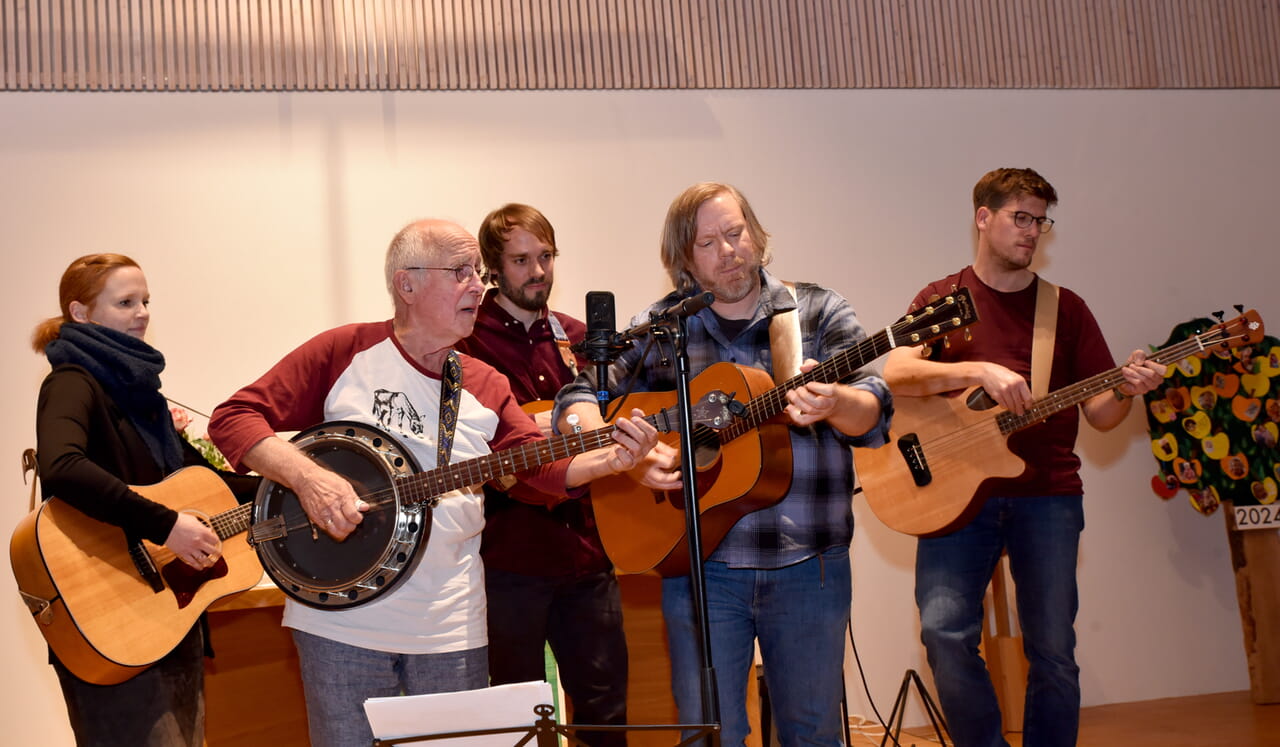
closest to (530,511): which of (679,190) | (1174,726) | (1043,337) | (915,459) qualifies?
(915,459)

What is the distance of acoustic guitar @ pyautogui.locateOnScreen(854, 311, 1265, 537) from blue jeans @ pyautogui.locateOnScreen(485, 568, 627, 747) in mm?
1104

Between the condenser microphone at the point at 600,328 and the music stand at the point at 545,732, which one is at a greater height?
the condenser microphone at the point at 600,328

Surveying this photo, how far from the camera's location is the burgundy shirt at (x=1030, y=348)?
3.75 metres


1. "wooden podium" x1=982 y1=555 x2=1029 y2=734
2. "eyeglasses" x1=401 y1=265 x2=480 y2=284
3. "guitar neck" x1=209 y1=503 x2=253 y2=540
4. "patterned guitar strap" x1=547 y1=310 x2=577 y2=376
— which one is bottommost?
"wooden podium" x1=982 y1=555 x2=1029 y2=734

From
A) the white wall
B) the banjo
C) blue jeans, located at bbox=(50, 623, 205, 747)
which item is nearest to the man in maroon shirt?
the banjo

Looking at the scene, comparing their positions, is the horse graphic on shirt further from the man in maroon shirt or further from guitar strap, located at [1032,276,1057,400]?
guitar strap, located at [1032,276,1057,400]

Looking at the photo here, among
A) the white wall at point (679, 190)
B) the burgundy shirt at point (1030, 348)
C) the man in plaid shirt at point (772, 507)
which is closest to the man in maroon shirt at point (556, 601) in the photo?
the man in plaid shirt at point (772, 507)

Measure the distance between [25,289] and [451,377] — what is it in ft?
10.2

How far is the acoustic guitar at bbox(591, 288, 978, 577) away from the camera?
281 cm

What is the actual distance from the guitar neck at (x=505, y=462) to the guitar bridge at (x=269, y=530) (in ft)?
1.16

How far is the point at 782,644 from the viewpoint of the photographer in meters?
2.85

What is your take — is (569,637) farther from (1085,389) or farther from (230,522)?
(1085,389)

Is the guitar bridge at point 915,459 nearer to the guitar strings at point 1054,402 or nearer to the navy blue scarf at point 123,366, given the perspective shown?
the guitar strings at point 1054,402

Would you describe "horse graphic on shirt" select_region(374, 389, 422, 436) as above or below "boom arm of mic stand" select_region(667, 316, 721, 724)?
above
